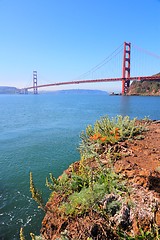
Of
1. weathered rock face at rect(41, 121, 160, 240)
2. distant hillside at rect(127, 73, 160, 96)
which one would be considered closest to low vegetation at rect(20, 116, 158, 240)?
weathered rock face at rect(41, 121, 160, 240)

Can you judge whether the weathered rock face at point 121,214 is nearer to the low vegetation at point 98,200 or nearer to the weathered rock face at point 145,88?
the low vegetation at point 98,200

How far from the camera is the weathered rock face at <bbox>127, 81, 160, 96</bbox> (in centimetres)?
7719

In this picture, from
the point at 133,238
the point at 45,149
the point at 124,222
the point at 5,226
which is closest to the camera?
the point at 133,238

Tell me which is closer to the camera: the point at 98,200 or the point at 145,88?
the point at 98,200

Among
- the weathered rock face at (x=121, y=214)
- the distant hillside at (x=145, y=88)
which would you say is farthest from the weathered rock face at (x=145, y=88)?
the weathered rock face at (x=121, y=214)

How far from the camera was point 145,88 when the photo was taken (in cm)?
8162

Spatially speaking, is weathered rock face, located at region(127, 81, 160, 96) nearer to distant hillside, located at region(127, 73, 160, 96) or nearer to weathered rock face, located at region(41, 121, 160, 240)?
distant hillside, located at region(127, 73, 160, 96)

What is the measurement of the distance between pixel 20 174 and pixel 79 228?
5.75 m

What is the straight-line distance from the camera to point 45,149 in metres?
11.2

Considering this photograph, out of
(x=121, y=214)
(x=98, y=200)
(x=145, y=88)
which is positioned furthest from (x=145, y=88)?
(x=121, y=214)

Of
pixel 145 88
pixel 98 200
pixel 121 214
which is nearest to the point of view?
pixel 121 214

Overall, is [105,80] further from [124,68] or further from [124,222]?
[124,222]

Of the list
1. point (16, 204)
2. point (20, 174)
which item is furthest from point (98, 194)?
point (20, 174)

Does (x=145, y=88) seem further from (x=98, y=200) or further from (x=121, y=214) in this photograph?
(x=121, y=214)
